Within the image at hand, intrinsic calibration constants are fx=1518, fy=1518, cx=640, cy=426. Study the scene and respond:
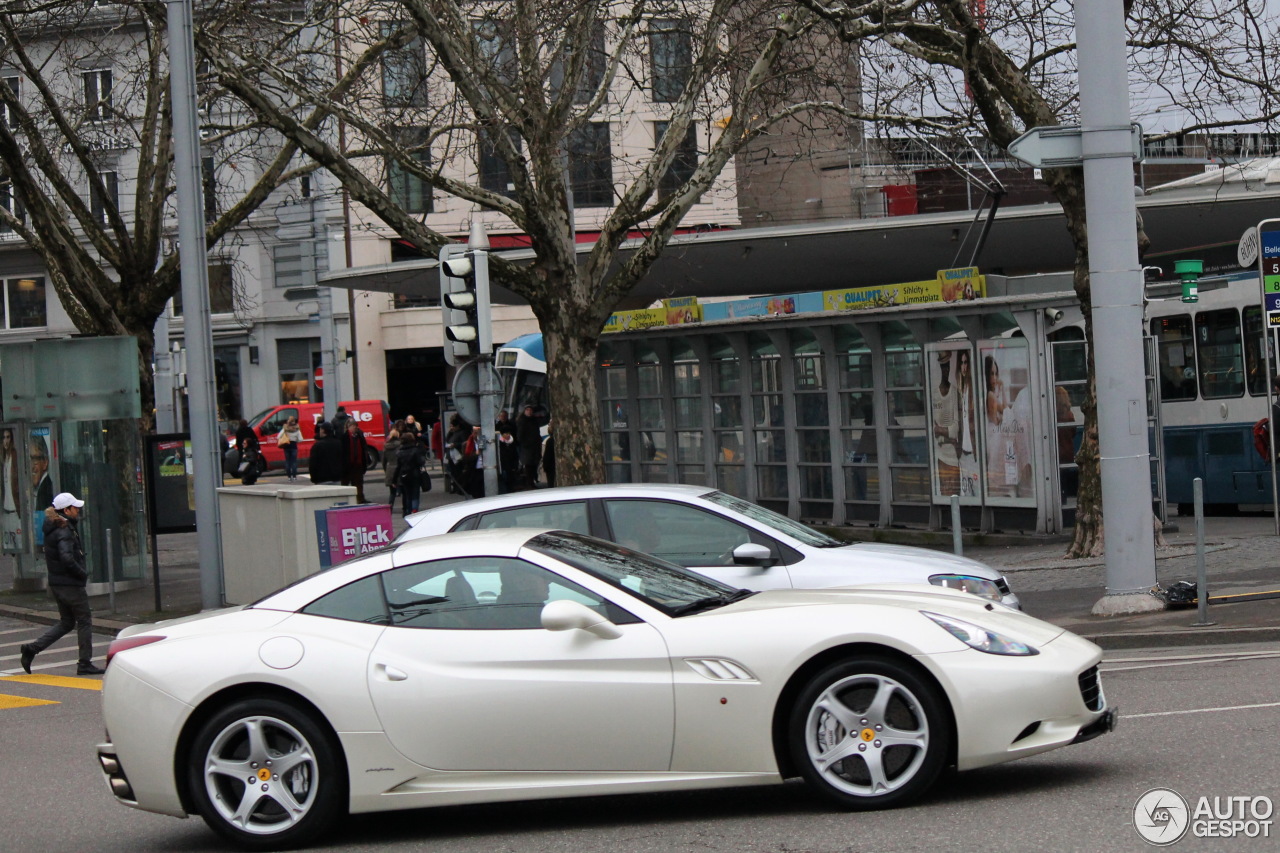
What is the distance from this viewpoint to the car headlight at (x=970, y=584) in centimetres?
920

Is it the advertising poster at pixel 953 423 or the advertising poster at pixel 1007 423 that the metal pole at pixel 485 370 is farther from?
the advertising poster at pixel 953 423

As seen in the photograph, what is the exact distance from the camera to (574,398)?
57.0ft

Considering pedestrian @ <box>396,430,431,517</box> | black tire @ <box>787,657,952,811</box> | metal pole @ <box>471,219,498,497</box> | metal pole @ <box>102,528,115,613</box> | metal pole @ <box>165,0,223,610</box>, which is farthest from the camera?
pedestrian @ <box>396,430,431,517</box>

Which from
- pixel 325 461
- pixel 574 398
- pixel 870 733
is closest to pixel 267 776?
pixel 870 733

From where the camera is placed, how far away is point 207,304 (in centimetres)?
1585

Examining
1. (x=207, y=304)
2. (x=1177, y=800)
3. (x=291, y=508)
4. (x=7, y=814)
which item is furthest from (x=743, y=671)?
(x=207, y=304)

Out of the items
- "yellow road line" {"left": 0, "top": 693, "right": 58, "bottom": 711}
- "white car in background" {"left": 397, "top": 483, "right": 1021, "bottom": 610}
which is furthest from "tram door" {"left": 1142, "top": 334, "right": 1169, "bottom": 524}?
"yellow road line" {"left": 0, "top": 693, "right": 58, "bottom": 711}

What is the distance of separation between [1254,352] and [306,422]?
29.2 meters

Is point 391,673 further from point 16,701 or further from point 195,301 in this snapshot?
point 195,301

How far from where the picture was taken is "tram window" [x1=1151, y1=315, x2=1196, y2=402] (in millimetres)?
20672

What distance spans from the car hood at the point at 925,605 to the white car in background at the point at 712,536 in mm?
2326

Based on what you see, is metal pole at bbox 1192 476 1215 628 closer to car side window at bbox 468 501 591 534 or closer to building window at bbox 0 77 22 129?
car side window at bbox 468 501 591 534

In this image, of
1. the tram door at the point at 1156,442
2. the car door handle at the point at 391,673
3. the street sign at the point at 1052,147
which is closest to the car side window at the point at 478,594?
the car door handle at the point at 391,673

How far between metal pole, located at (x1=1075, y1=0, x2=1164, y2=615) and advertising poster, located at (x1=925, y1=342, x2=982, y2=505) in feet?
21.1
